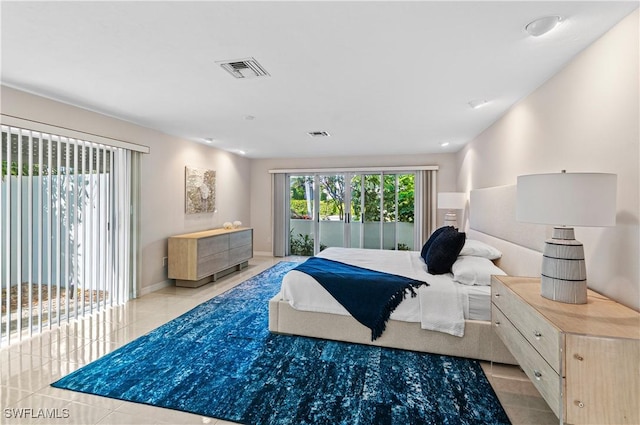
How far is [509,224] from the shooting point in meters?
3.15

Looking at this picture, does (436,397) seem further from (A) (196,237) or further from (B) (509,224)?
(A) (196,237)

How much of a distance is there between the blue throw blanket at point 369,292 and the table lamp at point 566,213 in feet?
3.82

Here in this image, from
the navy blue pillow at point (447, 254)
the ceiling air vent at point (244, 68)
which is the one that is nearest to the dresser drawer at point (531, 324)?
the navy blue pillow at point (447, 254)

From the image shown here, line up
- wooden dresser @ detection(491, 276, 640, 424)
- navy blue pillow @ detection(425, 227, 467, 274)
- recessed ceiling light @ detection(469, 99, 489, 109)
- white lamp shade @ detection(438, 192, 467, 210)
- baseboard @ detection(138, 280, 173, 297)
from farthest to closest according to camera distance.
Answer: white lamp shade @ detection(438, 192, 467, 210) < baseboard @ detection(138, 280, 173, 297) < recessed ceiling light @ detection(469, 99, 489, 109) < navy blue pillow @ detection(425, 227, 467, 274) < wooden dresser @ detection(491, 276, 640, 424)

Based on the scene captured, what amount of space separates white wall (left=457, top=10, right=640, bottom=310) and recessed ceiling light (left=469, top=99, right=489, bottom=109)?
0.46 metres

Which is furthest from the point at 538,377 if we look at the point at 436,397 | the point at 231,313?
the point at 231,313

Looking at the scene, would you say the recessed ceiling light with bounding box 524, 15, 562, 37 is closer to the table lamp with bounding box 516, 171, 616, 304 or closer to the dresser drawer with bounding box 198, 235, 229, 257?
the table lamp with bounding box 516, 171, 616, 304

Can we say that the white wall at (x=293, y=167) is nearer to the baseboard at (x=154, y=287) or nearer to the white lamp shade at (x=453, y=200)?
the white lamp shade at (x=453, y=200)

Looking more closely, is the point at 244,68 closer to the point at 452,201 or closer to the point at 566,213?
the point at 566,213

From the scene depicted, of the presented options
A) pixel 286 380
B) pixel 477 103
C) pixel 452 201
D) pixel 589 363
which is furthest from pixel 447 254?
pixel 452 201

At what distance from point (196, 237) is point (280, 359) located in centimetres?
280

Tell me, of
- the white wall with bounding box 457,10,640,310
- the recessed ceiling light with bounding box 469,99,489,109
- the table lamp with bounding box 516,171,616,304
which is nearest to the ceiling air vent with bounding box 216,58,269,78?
the table lamp with bounding box 516,171,616,304

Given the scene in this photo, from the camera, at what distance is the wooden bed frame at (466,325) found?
2.58 metres

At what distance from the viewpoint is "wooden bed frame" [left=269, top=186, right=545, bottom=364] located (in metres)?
2.58
